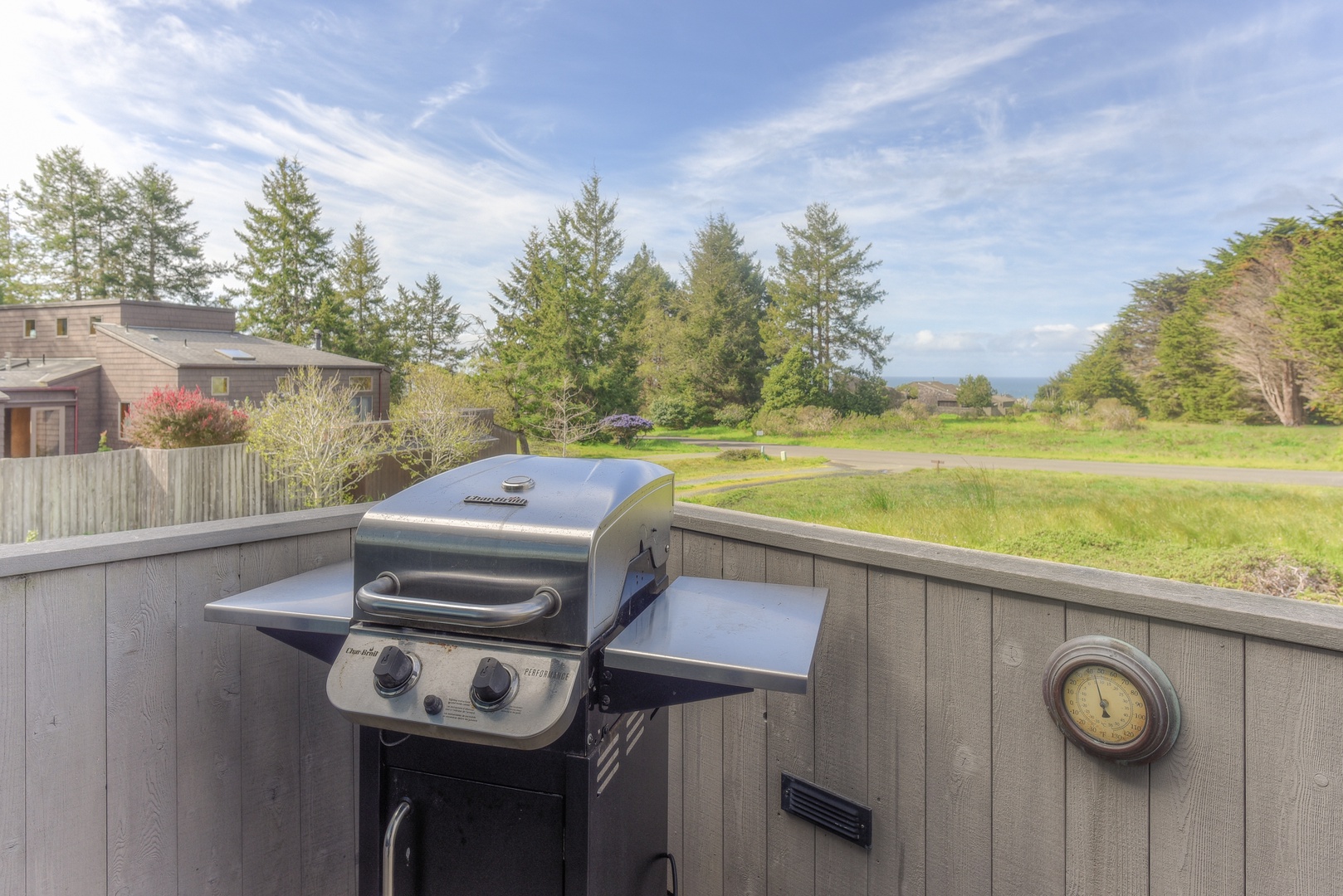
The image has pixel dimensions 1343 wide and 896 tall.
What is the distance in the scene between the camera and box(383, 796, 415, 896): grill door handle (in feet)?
2.58

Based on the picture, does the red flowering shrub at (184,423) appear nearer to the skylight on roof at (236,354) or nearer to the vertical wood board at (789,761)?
the skylight on roof at (236,354)

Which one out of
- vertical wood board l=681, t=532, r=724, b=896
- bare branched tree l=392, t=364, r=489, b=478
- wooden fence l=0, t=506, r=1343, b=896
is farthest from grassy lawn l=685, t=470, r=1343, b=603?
bare branched tree l=392, t=364, r=489, b=478

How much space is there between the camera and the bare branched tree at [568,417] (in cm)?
941

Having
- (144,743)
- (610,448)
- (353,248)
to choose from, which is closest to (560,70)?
(610,448)

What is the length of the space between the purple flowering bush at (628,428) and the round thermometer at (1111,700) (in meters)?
8.16

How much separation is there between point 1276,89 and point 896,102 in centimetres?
327

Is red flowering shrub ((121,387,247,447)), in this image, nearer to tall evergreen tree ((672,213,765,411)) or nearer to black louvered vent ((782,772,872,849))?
tall evergreen tree ((672,213,765,411))

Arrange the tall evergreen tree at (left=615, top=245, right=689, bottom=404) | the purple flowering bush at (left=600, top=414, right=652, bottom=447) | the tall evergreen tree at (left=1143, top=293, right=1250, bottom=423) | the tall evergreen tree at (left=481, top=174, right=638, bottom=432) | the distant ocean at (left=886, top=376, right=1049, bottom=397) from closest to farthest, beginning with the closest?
1. the tall evergreen tree at (left=1143, top=293, right=1250, bottom=423)
2. the distant ocean at (left=886, top=376, right=1049, bottom=397)
3. the purple flowering bush at (left=600, top=414, right=652, bottom=447)
4. the tall evergreen tree at (left=615, top=245, right=689, bottom=404)
5. the tall evergreen tree at (left=481, top=174, right=638, bottom=432)

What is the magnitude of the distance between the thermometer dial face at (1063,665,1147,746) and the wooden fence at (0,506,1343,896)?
0.05 m

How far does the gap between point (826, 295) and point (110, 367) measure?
36.3 ft

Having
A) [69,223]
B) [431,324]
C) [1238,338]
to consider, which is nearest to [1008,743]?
[1238,338]

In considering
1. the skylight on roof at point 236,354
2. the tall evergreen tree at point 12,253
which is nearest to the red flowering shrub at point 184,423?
the skylight on roof at point 236,354

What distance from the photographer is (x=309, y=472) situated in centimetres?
624

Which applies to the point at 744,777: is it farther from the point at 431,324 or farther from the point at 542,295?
the point at 431,324
